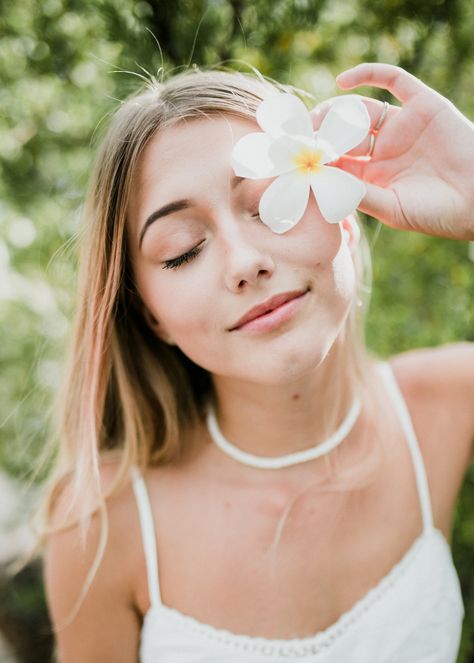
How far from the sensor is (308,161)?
134cm

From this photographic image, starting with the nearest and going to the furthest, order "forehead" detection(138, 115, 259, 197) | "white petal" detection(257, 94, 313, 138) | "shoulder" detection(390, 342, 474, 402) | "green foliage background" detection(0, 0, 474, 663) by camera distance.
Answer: "white petal" detection(257, 94, 313, 138) < "forehead" detection(138, 115, 259, 197) < "green foliage background" detection(0, 0, 474, 663) < "shoulder" detection(390, 342, 474, 402)

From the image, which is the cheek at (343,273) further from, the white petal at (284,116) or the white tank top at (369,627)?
the white tank top at (369,627)

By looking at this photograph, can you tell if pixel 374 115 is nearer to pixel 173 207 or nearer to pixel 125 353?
pixel 173 207

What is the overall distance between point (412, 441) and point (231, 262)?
93cm

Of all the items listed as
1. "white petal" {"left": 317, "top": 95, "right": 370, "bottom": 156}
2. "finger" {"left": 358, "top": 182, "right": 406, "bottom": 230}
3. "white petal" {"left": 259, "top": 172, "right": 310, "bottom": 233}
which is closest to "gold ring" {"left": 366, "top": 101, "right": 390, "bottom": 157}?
"finger" {"left": 358, "top": 182, "right": 406, "bottom": 230}

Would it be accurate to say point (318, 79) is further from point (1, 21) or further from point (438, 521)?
point (438, 521)

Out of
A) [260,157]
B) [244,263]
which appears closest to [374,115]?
[260,157]

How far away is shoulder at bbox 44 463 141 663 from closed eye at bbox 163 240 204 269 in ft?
2.31

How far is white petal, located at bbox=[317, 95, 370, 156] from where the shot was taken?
1330 mm

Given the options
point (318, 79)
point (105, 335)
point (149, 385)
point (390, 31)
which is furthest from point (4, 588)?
point (390, 31)

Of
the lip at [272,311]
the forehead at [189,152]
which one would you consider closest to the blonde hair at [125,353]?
the forehead at [189,152]

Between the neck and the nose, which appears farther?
the neck

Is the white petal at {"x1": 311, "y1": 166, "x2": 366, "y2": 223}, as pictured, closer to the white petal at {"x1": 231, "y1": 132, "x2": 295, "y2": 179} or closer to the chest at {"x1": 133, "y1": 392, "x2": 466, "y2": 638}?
the white petal at {"x1": 231, "y1": 132, "x2": 295, "y2": 179}

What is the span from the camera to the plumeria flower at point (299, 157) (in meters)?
1.32
